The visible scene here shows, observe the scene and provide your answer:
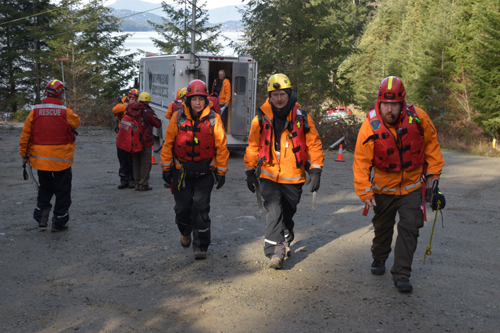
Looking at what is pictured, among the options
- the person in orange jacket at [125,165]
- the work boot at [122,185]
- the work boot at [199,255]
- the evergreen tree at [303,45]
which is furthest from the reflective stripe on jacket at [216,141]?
the evergreen tree at [303,45]

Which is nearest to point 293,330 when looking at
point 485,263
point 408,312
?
point 408,312

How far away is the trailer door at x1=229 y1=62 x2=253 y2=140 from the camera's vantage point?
14547 millimetres

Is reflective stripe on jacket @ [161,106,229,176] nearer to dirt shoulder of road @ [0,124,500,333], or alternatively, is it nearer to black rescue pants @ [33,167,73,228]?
dirt shoulder of road @ [0,124,500,333]

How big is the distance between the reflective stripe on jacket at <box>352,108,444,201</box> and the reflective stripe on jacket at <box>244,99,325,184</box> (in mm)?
570

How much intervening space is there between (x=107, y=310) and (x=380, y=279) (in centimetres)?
275

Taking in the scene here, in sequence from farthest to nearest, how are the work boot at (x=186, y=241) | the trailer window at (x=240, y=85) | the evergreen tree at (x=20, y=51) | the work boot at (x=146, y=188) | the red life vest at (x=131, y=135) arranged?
the evergreen tree at (x=20, y=51), the trailer window at (x=240, y=85), the work boot at (x=146, y=188), the red life vest at (x=131, y=135), the work boot at (x=186, y=241)

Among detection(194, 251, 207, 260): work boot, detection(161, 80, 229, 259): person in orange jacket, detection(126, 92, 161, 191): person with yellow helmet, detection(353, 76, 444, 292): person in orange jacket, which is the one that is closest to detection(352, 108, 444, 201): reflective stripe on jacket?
detection(353, 76, 444, 292): person in orange jacket

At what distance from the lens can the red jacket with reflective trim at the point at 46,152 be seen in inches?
262

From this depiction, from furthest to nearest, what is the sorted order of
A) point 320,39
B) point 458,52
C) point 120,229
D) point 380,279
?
point 458,52 → point 320,39 → point 120,229 → point 380,279

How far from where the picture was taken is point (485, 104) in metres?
22.3

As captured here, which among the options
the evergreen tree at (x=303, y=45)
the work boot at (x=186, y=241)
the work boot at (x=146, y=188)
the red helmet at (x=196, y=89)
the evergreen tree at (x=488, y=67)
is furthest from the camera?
the evergreen tree at (x=303, y=45)

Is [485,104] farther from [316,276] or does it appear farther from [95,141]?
[316,276]

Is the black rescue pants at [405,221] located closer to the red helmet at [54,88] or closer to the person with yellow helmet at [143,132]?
the red helmet at [54,88]

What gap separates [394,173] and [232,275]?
2.02 metres
